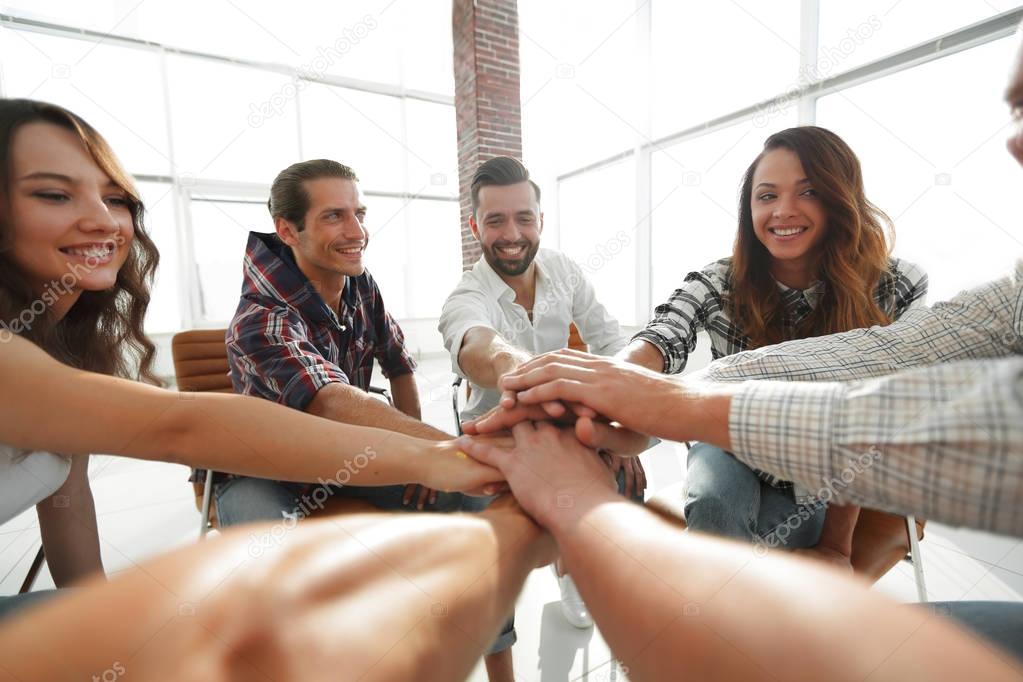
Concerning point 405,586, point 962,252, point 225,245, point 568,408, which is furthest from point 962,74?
point 225,245

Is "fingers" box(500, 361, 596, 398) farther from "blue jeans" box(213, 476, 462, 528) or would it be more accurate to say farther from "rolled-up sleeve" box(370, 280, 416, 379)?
"rolled-up sleeve" box(370, 280, 416, 379)

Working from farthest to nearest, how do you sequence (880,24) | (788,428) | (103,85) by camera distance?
(103,85) → (880,24) → (788,428)

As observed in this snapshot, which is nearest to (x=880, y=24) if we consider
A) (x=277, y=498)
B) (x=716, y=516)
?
(x=716, y=516)

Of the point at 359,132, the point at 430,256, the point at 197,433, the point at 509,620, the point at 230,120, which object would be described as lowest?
the point at 509,620

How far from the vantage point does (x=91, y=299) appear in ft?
4.11

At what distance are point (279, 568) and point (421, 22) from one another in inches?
288

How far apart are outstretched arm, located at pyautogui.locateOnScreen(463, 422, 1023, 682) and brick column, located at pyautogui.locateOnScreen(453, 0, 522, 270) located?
4.22 meters

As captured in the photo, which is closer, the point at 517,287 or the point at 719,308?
the point at 719,308

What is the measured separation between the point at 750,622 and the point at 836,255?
4.48 ft

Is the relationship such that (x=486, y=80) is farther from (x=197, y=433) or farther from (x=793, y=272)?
(x=197, y=433)

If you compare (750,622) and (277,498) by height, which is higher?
(750,622)

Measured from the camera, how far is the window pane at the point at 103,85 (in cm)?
498

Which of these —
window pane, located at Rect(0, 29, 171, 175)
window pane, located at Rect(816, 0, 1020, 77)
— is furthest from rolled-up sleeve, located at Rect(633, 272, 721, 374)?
window pane, located at Rect(0, 29, 171, 175)

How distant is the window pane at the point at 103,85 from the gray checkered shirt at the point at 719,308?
595cm
